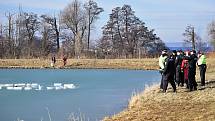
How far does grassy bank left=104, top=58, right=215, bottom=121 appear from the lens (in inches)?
484

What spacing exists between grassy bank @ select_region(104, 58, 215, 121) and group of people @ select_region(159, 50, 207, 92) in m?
0.43

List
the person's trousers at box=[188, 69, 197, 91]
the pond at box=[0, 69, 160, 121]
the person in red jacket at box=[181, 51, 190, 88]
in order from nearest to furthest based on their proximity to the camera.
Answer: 1. the pond at box=[0, 69, 160, 121]
2. the person's trousers at box=[188, 69, 197, 91]
3. the person in red jacket at box=[181, 51, 190, 88]

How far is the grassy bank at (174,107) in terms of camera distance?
484 inches

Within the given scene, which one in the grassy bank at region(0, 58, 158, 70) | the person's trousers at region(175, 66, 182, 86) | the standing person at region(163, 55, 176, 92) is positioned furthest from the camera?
the grassy bank at region(0, 58, 158, 70)

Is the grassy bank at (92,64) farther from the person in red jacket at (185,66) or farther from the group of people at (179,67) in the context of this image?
the person in red jacket at (185,66)

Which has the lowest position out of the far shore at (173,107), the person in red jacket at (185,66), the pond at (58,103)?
the pond at (58,103)

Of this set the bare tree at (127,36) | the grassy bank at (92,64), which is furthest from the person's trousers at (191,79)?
the bare tree at (127,36)

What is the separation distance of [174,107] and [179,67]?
18.0 ft

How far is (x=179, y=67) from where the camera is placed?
19281 mm

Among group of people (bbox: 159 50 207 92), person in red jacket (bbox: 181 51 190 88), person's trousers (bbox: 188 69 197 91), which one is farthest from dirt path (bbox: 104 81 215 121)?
person in red jacket (bbox: 181 51 190 88)

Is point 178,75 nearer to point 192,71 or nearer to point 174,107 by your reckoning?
point 192,71

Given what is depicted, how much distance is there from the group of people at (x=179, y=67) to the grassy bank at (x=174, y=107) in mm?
426

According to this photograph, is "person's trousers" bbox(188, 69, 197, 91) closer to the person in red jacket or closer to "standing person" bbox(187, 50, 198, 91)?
"standing person" bbox(187, 50, 198, 91)

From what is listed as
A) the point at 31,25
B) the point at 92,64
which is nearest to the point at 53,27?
the point at 31,25
